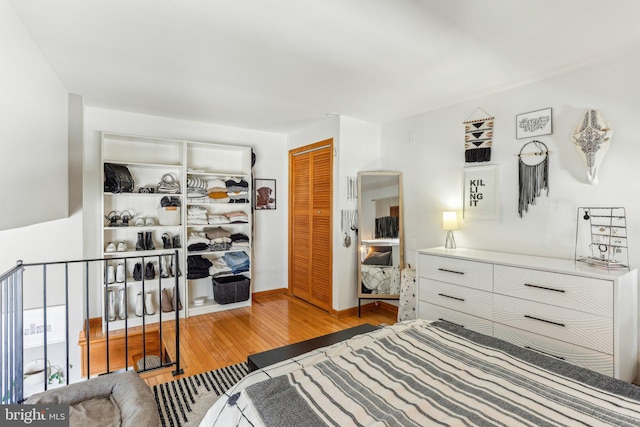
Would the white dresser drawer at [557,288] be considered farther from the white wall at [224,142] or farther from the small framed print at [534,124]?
the white wall at [224,142]

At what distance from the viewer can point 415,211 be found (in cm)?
375

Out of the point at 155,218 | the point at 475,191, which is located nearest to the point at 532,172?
the point at 475,191

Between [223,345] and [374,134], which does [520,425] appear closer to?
[223,345]

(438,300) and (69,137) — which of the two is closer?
(438,300)

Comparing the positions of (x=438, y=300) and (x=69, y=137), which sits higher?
(x=69, y=137)

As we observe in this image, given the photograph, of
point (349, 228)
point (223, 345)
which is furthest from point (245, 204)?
point (223, 345)

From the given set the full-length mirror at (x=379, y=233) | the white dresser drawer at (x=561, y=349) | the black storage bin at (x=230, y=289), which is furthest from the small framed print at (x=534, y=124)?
the black storage bin at (x=230, y=289)

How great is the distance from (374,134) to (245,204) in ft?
6.33

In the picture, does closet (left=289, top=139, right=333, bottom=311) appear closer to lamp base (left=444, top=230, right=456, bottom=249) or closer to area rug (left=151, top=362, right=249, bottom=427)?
lamp base (left=444, top=230, right=456, bottom=249)

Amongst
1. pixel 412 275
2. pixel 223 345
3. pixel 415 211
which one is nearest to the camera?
pixel 223 345

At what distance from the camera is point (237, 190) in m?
4.22

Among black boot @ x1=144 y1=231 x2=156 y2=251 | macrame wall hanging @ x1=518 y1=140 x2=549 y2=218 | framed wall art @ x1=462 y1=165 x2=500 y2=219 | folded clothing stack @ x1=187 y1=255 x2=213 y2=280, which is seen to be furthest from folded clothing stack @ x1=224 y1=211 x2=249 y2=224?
macrame wall hanging @ x1=518 y1=140 x2=549 y2=218

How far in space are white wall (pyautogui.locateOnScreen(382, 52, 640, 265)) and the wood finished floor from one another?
4.00ft

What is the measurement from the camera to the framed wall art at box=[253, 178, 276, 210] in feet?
15.4
